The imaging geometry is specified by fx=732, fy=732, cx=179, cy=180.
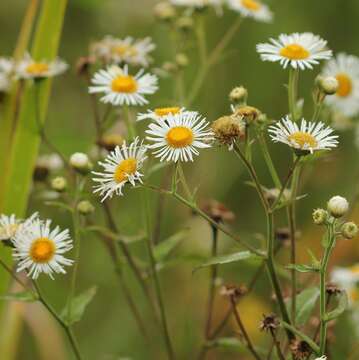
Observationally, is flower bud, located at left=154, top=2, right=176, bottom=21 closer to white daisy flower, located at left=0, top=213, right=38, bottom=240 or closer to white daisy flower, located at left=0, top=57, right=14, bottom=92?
white daisy flower, located at left=0, top=57, right=14, bottom=92

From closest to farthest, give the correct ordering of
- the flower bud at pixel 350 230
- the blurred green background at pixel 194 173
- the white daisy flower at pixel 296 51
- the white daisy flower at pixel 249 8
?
the flower bud at pixel 350 230 < the white daisy flower at pixel 296 51 < the white daisy flower at pixel 249 8 < the blurred green background at pixel 194 173

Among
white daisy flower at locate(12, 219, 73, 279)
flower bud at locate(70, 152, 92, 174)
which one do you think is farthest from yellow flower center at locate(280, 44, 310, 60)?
white daisy flower at locate(12, 219, 73, 279)

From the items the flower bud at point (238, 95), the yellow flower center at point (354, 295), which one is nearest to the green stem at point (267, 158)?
the flower bud at point (238, 95)

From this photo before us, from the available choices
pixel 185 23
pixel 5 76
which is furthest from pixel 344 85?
pixel 5 76

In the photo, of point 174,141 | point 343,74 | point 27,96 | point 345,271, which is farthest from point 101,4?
point 174,141

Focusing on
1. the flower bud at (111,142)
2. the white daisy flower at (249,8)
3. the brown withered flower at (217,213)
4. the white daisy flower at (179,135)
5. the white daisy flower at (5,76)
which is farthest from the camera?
the white daisy flower at (249,8)

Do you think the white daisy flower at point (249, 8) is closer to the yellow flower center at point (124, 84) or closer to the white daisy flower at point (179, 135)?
the yellow flower center at point (124, 84)
